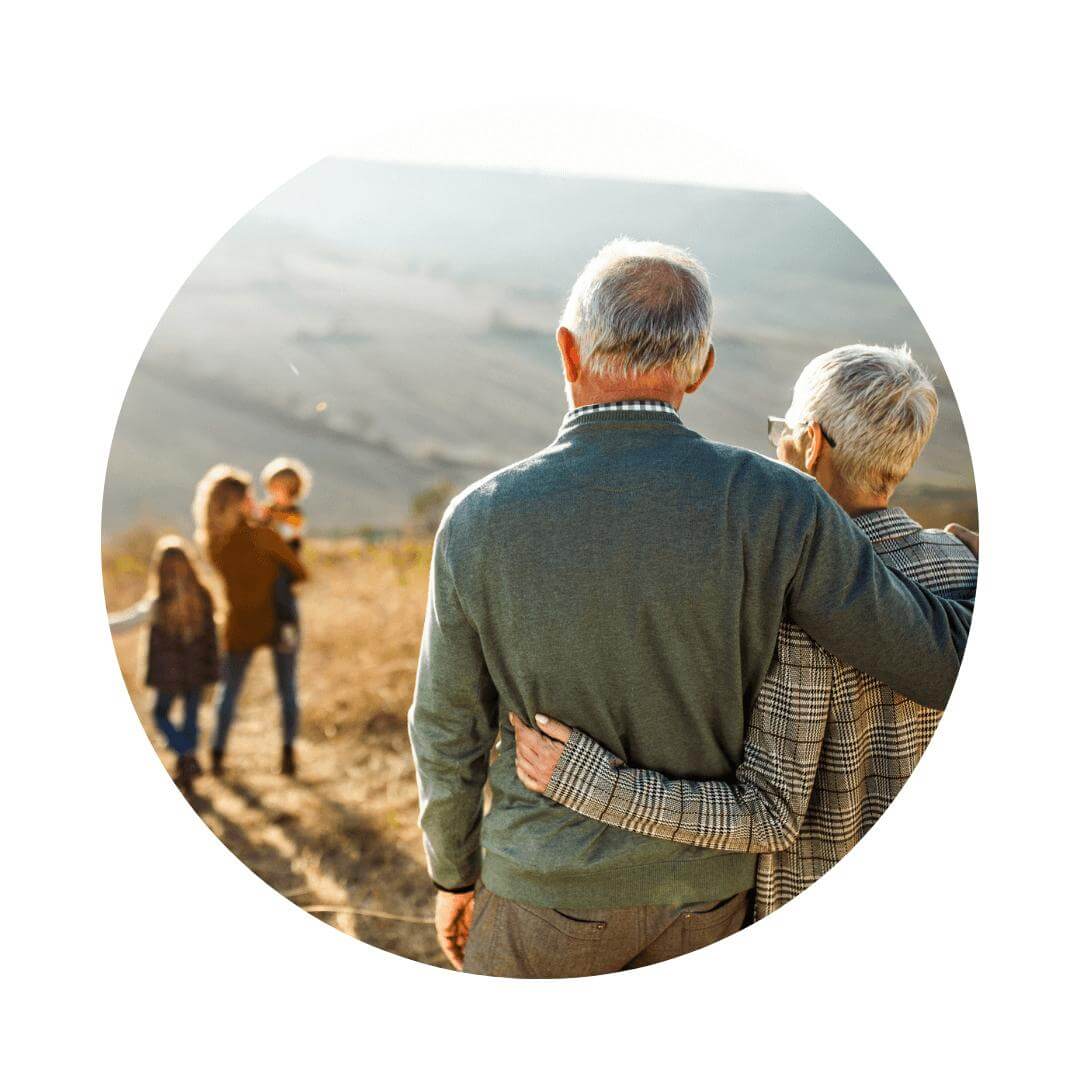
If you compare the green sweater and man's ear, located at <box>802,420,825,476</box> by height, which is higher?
man's ear, located at <box>802,420,825,476</box>

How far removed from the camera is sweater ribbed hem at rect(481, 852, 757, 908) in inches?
40.9

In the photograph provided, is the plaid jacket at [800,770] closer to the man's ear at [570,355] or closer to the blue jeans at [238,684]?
the man's ear at [570,355]

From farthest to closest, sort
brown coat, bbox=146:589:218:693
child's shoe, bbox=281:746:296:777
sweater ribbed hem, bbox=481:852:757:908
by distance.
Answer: child's shoe, bbox=281:746:296:777, brown coat, bbox=146:589:218:693, sweater ribbed hem, bbox=481:852:757:908

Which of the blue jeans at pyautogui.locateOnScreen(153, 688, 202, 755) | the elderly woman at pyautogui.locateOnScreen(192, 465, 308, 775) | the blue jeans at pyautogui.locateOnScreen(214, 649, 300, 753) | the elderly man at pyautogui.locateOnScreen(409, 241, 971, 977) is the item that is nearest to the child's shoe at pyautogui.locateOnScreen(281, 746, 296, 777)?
the blue jeans at pyautogui.locateOnScreen(214, 649, 300, 753)

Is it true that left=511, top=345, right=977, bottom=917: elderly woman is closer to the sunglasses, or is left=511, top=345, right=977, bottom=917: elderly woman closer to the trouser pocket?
the sunglasses

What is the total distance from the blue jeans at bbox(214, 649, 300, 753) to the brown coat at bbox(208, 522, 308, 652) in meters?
0.05

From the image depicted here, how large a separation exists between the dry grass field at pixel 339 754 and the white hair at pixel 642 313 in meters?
1.74

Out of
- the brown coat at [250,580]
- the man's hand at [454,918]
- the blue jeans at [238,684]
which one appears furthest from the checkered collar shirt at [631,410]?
the blue jeans at [238,684]

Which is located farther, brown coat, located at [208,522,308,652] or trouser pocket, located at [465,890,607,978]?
brown coat, located at [208,522,308,652]

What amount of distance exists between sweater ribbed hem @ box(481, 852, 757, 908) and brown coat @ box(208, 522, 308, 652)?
1.80 meters

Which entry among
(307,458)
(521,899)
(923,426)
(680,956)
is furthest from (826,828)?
(307,458)

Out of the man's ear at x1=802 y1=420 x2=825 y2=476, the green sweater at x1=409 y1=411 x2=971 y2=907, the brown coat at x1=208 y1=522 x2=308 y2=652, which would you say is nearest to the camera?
the green sweater at x1=409 y1=411 x2=971 y2=907

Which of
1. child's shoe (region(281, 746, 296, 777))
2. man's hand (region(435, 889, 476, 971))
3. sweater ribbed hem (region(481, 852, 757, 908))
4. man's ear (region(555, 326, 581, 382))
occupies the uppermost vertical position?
man's ear (region(555, 326, 581, 382))

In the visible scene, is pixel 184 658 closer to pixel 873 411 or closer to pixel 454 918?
pixel 454 918
